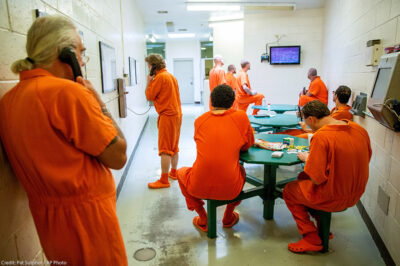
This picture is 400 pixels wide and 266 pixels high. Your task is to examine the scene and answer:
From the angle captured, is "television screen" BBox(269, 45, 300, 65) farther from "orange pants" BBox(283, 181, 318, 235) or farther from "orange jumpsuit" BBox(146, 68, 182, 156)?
"orange pants" BBox(283, 181, 318, 235)

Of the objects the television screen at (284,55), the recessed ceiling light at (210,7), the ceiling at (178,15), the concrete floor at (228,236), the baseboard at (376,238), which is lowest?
the concrete floor at (228,236)

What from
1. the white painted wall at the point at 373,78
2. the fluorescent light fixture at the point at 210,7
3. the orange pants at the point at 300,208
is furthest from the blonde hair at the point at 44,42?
the fluorescent light fixture at the point at 210,7

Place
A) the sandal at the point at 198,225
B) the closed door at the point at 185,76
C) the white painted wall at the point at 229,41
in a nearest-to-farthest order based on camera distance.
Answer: the sandal at the point at 198,225, the white painted wall at the point at 229,41, the closed door at the point at 185,76

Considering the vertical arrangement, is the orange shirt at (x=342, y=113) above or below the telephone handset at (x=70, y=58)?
below

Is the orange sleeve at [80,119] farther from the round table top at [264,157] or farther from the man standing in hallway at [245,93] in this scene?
the man standing in hallway at [245,93]

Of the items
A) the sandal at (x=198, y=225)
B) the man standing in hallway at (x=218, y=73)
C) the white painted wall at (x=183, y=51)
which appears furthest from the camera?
the white painted wall at (x=183, y=51)

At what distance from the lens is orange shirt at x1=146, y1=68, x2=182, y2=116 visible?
11.4 ft

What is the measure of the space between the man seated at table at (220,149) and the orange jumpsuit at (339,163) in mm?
539

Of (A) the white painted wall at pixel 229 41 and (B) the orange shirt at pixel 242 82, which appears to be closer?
(B) the orange shirt at pixel 242 82

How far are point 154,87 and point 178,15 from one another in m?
4.65

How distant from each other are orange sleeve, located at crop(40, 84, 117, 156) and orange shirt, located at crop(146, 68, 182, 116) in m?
2.41

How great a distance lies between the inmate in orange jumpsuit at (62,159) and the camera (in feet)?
3.29

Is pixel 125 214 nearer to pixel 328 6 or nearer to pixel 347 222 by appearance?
pixel 347 222

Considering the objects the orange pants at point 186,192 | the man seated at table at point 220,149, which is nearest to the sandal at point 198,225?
the orange pants at point 186,192
